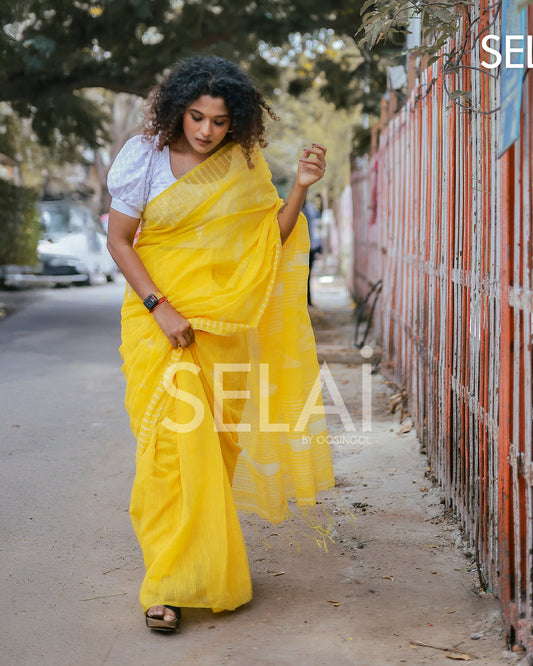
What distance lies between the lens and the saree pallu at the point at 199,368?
3033mm

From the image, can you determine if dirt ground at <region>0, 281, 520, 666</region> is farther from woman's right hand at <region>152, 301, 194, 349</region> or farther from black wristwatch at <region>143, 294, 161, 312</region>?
black wristwatch at <region>143, 294, 161, 312</region>

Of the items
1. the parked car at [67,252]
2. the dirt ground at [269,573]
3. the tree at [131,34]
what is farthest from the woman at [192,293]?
the parked car at [67,252]

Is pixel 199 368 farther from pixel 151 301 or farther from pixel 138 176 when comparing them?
pixel 138 176

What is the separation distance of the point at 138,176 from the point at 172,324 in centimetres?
54

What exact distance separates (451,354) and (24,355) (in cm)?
616

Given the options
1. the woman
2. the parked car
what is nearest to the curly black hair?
the woman

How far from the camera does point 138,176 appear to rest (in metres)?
3.07

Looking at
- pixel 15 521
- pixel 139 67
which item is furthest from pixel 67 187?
pixel 15 521

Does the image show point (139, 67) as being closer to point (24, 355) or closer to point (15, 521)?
point (24, 355)

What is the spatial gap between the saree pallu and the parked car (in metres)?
15.5

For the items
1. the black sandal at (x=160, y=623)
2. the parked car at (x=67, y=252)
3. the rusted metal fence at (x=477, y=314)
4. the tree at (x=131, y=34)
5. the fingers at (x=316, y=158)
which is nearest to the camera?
the rusted metal fence at (x=477, y=314)

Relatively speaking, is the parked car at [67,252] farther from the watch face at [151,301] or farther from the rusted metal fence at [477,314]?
the watch face at [151,301]

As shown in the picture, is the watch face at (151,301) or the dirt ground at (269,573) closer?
the dirt ground at (269,573)

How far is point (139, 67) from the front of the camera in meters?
11.2
